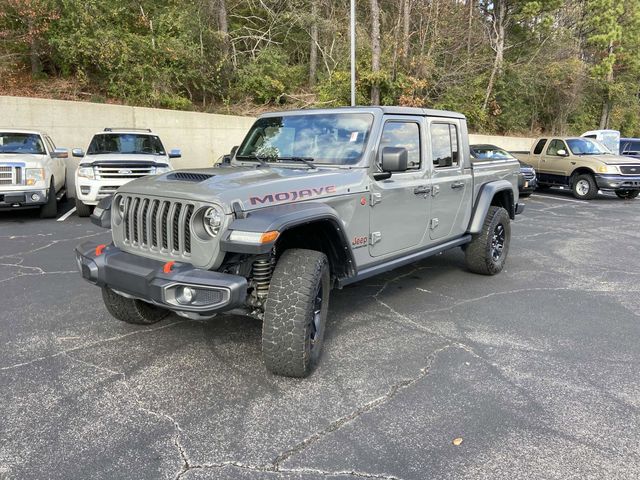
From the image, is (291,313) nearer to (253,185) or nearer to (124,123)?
(253,185)

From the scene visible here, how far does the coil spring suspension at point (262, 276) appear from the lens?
3.45 metres

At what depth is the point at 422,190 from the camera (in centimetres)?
478

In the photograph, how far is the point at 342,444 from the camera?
9.12 feet

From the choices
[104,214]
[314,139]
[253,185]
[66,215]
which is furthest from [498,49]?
[104,214]

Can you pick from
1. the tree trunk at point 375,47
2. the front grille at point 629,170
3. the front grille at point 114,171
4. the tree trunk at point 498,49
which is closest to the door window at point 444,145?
the front grille at point 114,171

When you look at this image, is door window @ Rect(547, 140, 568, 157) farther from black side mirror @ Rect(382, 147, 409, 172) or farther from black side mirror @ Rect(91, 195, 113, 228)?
black side mirror @ Rect(91, 195, 113, 228)

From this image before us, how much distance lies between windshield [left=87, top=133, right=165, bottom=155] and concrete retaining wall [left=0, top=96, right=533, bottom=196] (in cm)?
343

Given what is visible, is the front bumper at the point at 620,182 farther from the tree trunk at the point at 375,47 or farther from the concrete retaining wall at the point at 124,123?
the concrete retaining wall at the point at 124,123

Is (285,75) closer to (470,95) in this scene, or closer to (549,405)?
(470,95)

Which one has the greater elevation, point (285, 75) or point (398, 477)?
point (285, 75)

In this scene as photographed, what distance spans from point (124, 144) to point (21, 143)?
1967 millimetres

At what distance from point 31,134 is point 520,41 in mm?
24977

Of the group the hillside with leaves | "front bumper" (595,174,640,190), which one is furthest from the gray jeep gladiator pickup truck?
the hillside with leaves

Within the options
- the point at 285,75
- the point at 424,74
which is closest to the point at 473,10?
the point at 424,74
